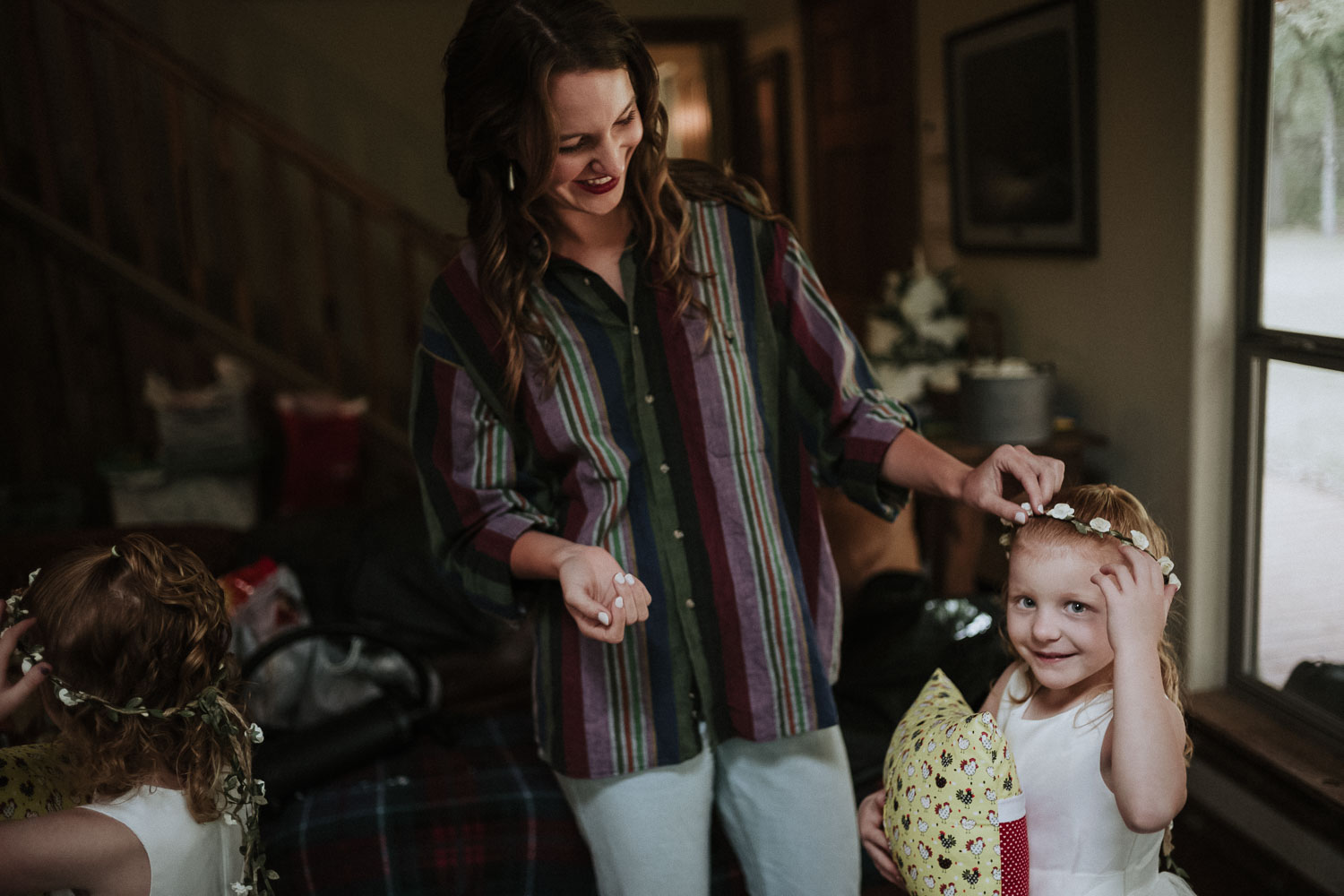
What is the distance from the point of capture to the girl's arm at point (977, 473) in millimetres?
1077

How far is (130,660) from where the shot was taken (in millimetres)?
1120

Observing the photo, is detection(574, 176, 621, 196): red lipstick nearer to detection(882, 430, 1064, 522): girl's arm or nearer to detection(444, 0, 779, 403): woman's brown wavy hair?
detection(444, 0, 779, 403): woman's brown wavy hair

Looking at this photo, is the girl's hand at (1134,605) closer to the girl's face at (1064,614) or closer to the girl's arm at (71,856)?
the girl's face at (1064,614)

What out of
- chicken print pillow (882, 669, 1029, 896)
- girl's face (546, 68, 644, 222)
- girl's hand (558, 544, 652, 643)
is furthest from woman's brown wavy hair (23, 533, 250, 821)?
chicken print pillow (882, 669, 1029, 896)

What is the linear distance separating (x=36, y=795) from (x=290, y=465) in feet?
10.1

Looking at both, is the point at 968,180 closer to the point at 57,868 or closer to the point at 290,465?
the point at 290,465

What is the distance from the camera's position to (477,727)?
91.3 inches

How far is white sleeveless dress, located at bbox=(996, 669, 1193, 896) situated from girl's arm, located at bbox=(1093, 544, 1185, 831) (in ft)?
0.28

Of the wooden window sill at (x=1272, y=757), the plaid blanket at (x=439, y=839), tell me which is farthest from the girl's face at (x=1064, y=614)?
the wooden window sill at (x=1272, y=757)

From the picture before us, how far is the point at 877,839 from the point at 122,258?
4.10 meters

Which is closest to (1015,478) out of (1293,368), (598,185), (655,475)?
(655,475)

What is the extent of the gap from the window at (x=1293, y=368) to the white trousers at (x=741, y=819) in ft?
4.80

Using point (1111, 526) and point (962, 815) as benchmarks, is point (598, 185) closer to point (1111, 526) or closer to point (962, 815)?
→ point (1111, 526)

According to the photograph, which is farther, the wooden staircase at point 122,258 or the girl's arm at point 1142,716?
the wooden staircase at point 122,258
